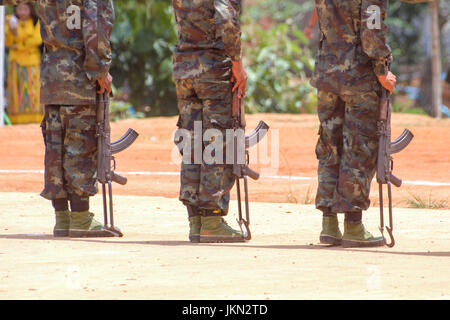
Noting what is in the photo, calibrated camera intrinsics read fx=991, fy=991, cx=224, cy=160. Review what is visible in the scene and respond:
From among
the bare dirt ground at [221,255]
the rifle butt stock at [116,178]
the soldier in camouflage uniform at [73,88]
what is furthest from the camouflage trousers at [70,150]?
the bare dirt ground at [221,255]

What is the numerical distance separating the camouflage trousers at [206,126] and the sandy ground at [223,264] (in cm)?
33

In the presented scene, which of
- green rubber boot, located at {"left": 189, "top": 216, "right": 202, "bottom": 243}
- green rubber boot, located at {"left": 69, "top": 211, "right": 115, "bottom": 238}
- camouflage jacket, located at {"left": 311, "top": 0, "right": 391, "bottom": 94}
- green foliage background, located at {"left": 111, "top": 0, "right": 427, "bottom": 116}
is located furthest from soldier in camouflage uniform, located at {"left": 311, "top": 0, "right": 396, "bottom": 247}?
green foliage background, located at {"left": 111, "top": 0, "right": 427, "bottom": 116}

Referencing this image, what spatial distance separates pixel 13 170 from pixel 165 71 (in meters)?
11.4

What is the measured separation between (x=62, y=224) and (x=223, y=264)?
1.86 m

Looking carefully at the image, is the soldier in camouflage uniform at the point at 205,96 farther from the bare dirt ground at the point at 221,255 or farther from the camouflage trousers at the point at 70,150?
the camouflage trousers at the point at 70,150

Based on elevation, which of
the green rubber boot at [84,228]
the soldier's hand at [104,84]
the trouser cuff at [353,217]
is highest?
the soldier's hand at [104,84]

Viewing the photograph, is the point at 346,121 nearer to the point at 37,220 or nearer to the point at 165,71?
the point at 37,220

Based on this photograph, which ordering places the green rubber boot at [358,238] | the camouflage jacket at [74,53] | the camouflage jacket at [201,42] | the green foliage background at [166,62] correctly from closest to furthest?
the green rubber boot at [358,238], the camouflage jacket at [201,42], the camouflage jacket at [74,53], the green foliage background at [166,62]

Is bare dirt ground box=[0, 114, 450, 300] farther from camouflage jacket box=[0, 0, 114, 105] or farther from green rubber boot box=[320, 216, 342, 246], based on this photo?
camouflage jacket box=[0, 0, 114, 105]

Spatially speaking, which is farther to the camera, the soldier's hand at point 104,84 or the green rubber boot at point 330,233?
the soldier's hand at point 104,84

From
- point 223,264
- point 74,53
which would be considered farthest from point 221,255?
point 74,53

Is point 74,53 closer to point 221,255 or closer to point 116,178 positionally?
point 116,178

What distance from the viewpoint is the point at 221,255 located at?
5.76 meters

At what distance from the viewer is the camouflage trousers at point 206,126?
6.37 metres
